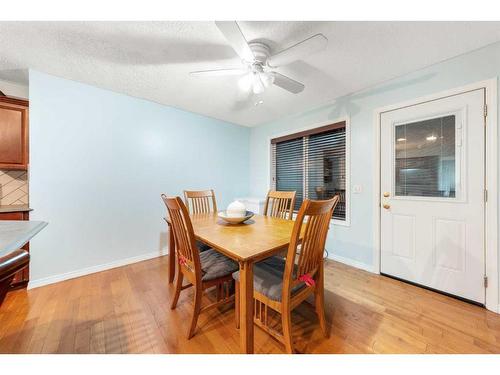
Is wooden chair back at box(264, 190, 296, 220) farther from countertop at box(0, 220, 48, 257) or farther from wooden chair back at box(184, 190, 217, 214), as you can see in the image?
countertop at box(0, 220, 48, 257)

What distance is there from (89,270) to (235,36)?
295cm

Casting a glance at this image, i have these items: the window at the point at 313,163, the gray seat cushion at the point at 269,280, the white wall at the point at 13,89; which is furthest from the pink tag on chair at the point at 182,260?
the white wall at the point at 13,89

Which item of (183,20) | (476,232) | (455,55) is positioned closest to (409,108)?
(455,55)

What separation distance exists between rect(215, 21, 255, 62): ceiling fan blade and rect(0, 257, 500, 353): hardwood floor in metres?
2.04

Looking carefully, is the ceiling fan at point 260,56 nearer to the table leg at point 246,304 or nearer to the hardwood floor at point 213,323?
the table leg at point 246,304

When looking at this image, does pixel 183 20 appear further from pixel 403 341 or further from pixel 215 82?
pixel 403 341

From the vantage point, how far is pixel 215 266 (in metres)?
1.52

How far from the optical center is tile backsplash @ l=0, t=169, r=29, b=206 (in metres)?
2.25

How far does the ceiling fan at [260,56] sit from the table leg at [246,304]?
1.43 meters

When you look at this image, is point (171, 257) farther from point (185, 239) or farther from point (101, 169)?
point (101, 169)

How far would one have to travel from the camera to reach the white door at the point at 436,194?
68.1 inches

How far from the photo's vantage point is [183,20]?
1.37 metres

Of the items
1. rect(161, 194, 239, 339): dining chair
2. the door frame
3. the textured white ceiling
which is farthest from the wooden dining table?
the door frame

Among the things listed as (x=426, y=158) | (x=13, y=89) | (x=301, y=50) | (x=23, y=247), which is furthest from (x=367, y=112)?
(x=13, y=89)
